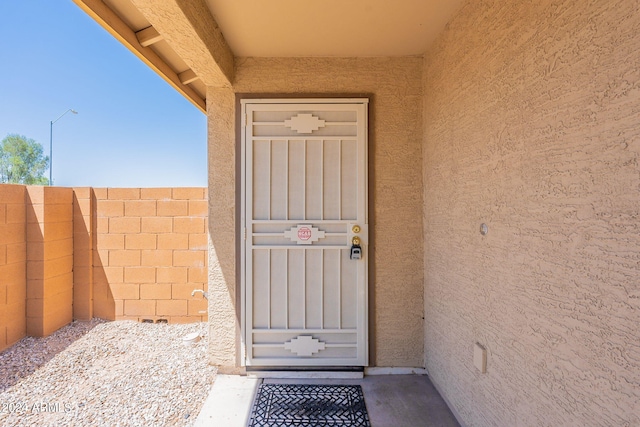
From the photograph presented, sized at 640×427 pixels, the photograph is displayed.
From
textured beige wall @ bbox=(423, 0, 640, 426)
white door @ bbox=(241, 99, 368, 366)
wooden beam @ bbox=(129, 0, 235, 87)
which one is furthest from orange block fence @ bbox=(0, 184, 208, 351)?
textured beige wall @ bbox=(423, 0, 640, 426)

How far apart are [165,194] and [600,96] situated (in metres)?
4.45

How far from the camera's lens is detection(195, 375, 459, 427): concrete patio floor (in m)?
2.18

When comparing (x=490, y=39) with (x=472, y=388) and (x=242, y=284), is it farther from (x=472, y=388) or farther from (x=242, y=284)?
(x=242, y=284)

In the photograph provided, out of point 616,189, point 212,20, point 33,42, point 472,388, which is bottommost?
point 472,388

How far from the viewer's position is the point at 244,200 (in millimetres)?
2789

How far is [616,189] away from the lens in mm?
1028

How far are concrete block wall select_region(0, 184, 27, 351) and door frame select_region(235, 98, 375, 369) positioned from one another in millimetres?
2990

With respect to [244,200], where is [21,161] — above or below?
above

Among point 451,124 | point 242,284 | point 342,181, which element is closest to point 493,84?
point 451,124

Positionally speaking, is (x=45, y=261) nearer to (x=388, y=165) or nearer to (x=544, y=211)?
(x=388, y=165)

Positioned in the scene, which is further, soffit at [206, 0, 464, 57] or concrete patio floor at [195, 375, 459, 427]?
concrete patio floor at [195, 375, 459, 427]

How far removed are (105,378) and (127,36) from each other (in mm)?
3144

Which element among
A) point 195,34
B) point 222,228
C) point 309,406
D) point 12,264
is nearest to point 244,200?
point 222,228

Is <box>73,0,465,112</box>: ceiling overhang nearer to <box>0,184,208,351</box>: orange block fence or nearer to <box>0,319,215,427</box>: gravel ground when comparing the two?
<box>0,184,208,351</box>: orange block fence
